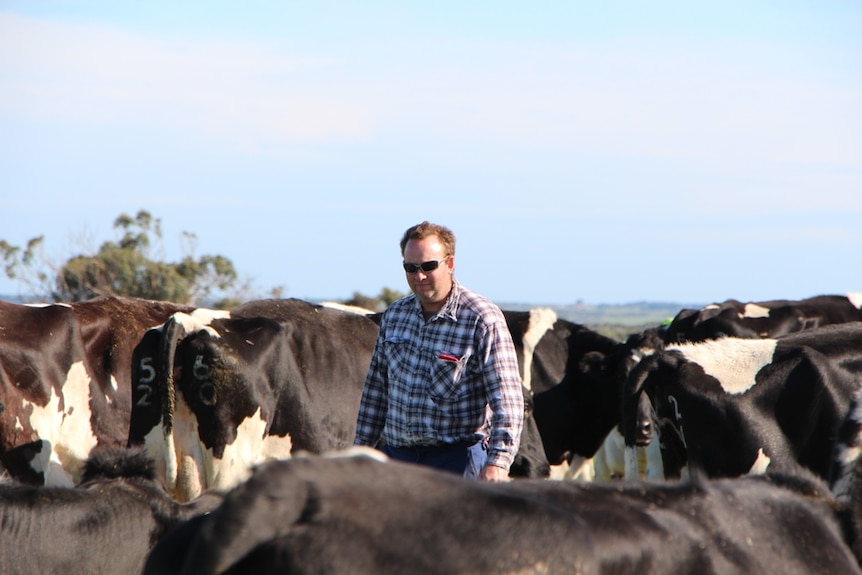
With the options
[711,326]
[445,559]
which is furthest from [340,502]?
[711,326]

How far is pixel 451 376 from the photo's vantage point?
183 inches

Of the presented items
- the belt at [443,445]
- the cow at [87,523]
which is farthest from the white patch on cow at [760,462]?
the cow at [87,523]

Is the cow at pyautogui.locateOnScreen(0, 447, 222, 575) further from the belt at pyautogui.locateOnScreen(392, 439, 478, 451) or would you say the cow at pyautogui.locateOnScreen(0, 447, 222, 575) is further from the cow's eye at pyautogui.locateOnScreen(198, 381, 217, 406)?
the cow's eye at pyautogui.locateOnScreen(198, 381, 217, 406)

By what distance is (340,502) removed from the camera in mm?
2338

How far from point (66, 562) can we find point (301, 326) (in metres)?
4.36

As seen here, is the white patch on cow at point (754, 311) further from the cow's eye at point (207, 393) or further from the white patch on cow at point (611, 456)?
the cow's eye at point (207, 393)

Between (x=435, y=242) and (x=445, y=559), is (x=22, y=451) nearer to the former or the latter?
(x=435, y=242)

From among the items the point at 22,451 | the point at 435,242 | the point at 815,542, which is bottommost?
the point at 22,451

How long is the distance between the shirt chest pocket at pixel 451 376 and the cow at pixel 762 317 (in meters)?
6.49

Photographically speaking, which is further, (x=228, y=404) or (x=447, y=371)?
(x=228, y=404)

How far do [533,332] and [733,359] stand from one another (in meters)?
3.36

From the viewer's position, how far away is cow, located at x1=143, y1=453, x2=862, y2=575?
7.51 feet

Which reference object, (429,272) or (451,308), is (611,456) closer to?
(451,308)

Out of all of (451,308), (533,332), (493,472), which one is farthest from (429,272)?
(533,332)
